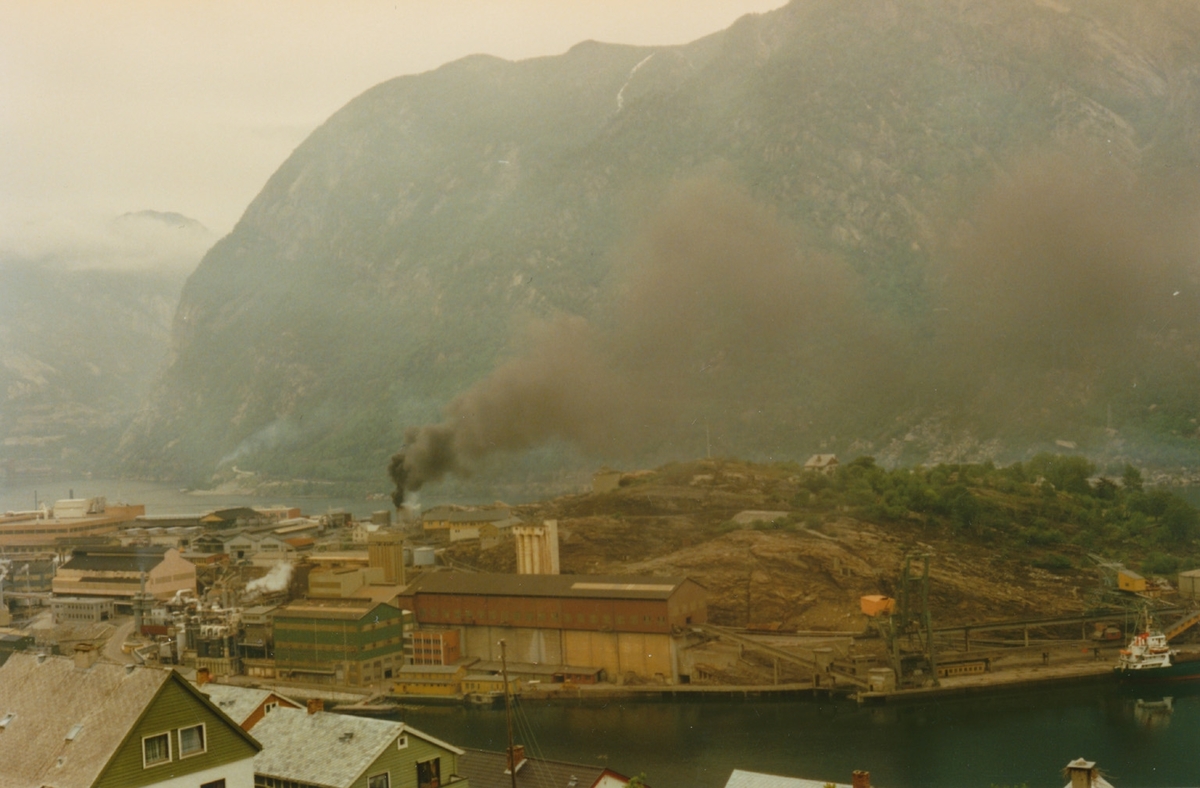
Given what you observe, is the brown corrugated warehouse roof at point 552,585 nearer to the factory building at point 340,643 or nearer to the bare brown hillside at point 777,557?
the factory building at point 340,643

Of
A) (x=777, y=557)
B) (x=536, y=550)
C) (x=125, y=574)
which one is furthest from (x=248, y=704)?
(x=125, y=574)

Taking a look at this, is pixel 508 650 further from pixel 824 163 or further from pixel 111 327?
pixel 111 327

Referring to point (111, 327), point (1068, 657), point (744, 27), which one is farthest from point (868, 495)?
point (111, 327)

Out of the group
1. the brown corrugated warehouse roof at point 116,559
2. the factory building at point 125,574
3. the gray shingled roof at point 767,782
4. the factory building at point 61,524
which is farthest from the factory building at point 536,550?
the factory building at point 61,524

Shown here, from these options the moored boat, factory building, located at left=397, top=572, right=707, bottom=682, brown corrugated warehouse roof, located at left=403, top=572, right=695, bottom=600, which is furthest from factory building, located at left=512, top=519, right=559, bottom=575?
the moored boat

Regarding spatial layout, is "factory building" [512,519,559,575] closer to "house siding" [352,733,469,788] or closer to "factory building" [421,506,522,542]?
"factory building" [421,506,522,542]
